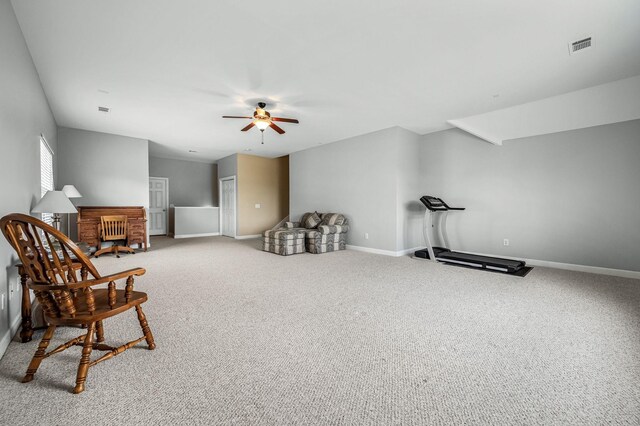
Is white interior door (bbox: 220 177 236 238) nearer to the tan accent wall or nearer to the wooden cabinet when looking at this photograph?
the tan accent wall

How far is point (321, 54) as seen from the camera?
290 cm

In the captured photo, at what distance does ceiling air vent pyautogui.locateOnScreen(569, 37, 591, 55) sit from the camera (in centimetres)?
264

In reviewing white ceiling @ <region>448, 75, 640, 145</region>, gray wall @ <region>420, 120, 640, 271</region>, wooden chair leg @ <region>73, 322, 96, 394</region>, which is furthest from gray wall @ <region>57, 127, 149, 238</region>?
white ceiling @ <region>448, 75, 640, 145</region>

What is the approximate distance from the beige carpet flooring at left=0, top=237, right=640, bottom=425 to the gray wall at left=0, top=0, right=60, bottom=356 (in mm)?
464

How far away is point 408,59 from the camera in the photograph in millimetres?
2998

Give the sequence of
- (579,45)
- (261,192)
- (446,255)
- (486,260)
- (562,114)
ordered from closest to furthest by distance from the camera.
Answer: (579,45) < (562,114) < (486,260) < (446,255) < (261,192)

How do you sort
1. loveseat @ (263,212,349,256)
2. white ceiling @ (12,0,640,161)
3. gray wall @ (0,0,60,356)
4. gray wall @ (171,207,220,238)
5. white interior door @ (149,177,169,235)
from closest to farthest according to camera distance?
gray wall @ (0,0,60,356), white ceiling @ (12,0,640,161), loveseat @ (263,212,349,256), gray wall @ (171,207,220,238), white interior door @ (149,177,169,235)

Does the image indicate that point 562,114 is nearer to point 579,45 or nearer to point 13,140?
point 579,45

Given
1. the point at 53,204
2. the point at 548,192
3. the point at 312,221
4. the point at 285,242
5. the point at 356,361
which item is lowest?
the point at 356,361

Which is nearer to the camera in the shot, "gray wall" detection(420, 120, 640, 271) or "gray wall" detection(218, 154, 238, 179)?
"gray wall" detection(420, 120, 640, 271)

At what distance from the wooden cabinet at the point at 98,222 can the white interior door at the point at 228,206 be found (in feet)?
8.58

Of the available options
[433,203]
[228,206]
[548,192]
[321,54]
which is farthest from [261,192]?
[548,192]

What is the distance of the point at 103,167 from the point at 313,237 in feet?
15.9

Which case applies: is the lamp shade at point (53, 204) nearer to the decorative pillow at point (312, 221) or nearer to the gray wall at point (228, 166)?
the decorative pillow at point (312, 221)
